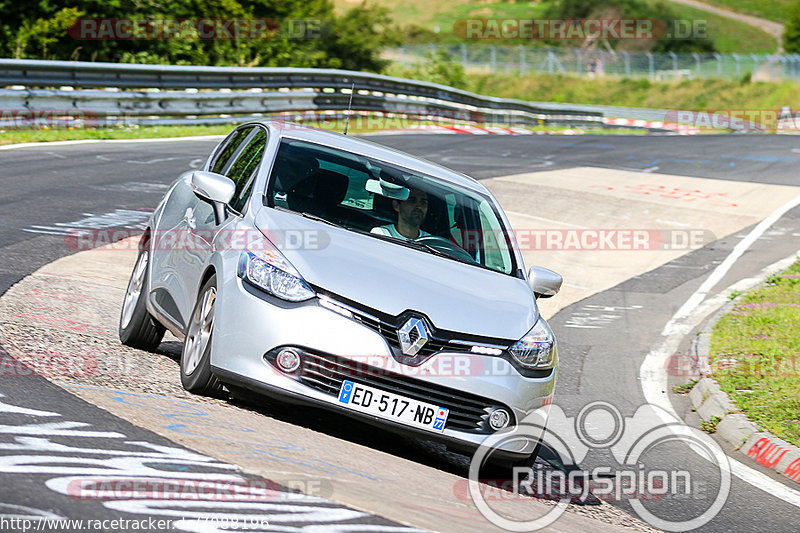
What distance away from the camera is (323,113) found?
28.5m

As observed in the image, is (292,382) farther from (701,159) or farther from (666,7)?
(666,7)

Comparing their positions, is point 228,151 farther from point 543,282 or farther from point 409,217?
point 543,282

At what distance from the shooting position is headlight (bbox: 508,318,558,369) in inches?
233

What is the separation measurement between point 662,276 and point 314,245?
9.26m

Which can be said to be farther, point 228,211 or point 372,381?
point 228,211

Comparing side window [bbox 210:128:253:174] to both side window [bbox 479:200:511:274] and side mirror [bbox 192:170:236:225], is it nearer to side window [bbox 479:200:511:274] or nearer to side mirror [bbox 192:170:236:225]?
side mirror [bbox 192:170:236:225]

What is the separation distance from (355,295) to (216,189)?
1395 mm

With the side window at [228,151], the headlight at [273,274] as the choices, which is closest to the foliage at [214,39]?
the side window at [228,151]

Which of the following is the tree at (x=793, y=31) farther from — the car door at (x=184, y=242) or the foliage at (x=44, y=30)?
the car door at (x=184, y=242)

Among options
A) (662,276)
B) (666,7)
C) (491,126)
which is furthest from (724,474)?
(666,7)

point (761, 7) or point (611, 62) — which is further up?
point (761, 7)

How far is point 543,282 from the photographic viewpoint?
22.5ft

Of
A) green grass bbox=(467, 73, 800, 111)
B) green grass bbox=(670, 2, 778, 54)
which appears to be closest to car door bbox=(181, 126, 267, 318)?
green grass bbox=(467, 73, 800, 111)

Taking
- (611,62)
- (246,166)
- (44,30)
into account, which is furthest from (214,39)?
(611,62)
